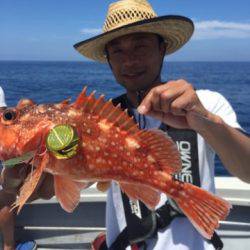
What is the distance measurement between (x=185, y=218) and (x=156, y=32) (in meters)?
1.48

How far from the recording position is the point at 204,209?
7.11 ft

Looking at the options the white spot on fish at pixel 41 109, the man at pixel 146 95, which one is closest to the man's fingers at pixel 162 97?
the white spot on fish at pixel 41 109

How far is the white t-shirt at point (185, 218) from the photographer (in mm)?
3021

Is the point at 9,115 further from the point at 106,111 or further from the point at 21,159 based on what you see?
the point at 106,111

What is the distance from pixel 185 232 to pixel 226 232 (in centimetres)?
227

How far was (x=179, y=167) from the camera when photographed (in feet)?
7.48

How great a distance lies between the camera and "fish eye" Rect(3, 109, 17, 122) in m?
2.39

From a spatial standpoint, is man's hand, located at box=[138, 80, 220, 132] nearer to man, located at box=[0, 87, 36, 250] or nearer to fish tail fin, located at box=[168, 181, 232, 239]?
fish tail fin, located at box=[168, 181, 232, 239]

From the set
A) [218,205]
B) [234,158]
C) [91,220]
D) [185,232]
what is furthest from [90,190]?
[218,205]

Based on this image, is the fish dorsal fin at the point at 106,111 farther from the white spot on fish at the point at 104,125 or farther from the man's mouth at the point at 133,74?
the man's mouth at the point at 133,74

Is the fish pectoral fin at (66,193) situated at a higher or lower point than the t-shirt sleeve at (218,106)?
lower

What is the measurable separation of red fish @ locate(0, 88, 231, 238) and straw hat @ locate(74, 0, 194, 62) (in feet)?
3.31

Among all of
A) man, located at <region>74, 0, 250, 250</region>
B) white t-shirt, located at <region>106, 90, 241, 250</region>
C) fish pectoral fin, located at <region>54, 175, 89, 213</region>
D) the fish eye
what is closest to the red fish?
fish pectoral fin, located at <region>54, 175, 89, 213</region>

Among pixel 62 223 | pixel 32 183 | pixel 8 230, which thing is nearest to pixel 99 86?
pixel 62 223
